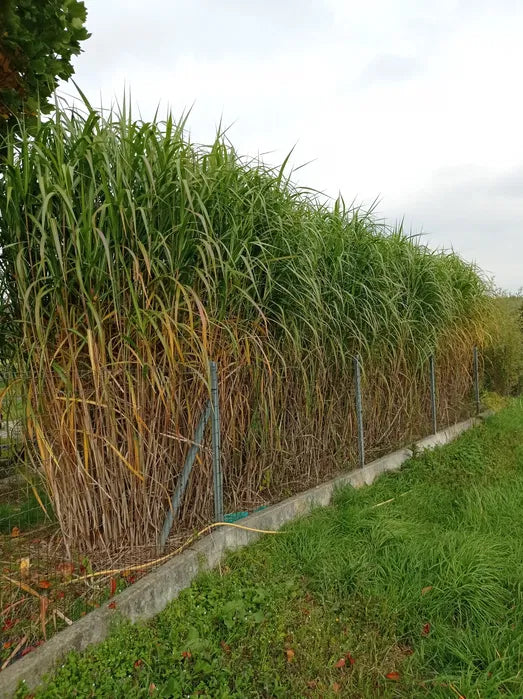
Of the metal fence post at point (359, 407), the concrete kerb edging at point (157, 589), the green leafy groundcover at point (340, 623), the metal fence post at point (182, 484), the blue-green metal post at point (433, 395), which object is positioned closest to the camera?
the concrete kerb edging at point (157, 589)

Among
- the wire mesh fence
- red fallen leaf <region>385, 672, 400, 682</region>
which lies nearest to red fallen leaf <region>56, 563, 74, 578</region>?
the wire mesh fence

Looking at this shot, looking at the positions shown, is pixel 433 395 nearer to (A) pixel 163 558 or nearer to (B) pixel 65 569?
(A) pixel 163 558

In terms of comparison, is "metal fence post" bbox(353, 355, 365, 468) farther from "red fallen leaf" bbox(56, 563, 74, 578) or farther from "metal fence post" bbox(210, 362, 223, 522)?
"red fallen leaf" bbox(56, 563, 74, 578)

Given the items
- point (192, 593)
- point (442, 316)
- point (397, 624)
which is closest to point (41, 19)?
point (192, 593)

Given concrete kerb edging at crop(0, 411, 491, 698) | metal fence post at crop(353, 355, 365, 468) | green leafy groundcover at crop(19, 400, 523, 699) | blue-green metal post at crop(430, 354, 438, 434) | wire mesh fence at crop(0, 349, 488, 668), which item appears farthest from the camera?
blue-green metal post at crop(430, 354, 438, 434)

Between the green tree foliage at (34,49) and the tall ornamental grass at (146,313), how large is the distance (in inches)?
5.2

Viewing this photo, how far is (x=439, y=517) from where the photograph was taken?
3.14 m

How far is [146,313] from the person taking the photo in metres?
2.04

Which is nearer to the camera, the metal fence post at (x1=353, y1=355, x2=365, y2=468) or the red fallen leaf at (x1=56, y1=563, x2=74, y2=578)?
the red fallen leaf at (x1=56, y1=563, x2=74, y2=578)

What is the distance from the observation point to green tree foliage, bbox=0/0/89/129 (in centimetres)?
177

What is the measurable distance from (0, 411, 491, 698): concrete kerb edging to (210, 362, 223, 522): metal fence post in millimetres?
110

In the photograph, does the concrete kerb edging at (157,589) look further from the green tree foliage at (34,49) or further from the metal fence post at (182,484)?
the green tree foliage at (34,49)

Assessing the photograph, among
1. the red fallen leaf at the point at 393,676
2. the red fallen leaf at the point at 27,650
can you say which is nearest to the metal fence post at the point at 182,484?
the red fallen leaf at the point at 27,650

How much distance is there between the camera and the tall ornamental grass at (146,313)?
6.54ft
